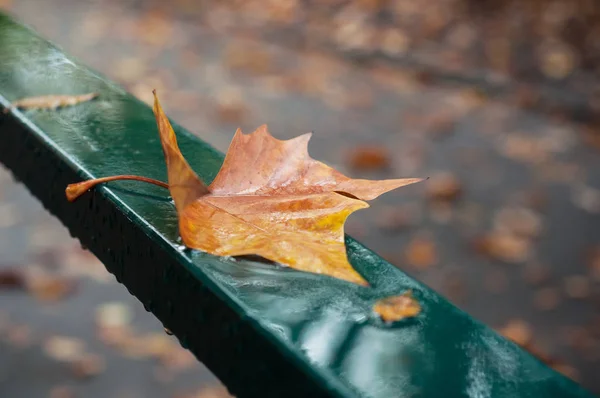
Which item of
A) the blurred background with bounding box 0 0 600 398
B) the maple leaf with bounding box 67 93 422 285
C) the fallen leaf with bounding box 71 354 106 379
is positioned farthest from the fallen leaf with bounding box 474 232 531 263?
the maple leaf with bounding box 67 93 422 285

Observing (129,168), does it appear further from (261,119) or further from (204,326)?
(261,119)

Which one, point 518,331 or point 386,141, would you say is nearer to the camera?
point 518,331

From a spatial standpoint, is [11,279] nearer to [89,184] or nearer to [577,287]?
[89,184]

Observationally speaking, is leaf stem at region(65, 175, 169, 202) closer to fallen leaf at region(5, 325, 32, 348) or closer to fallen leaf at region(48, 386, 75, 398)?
fallen leaf at region(48, 386, 75, 398)

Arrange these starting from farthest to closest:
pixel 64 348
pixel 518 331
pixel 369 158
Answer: pixel 369 158, pixel 518 331, pixel 64 348

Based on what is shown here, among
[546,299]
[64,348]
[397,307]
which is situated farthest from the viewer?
[546,299]

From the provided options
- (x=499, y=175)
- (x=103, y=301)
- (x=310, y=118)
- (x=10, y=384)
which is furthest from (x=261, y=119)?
(x=10, y=384)

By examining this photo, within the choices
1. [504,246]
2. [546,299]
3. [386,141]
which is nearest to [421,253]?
[504,246]
